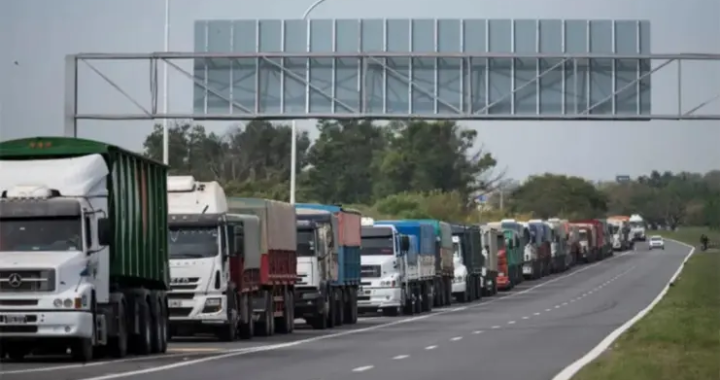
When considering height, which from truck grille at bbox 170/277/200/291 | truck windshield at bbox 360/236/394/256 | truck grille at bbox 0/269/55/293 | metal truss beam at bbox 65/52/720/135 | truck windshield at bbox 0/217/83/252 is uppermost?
metal truss beam at bbox 65/52/720/135

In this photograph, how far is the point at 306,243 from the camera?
4441 centimetres

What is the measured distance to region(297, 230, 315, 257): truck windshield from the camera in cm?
4419

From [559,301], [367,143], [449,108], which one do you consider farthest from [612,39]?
[367,143]

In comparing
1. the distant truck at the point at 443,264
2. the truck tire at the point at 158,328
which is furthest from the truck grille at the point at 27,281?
the distant truck at the point at 443,264

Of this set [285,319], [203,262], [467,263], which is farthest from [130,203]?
[467,263]

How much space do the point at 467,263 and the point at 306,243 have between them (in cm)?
2606

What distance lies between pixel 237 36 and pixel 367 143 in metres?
112

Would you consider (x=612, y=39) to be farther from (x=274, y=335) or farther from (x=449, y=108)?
(x=274, y=335)

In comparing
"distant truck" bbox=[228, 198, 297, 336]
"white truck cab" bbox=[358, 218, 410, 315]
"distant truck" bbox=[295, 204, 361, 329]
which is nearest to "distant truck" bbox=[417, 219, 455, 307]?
"white truck cab" bbox=[358, 218, 410, 315]

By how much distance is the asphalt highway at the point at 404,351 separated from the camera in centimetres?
2497

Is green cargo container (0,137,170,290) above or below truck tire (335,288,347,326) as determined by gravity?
above

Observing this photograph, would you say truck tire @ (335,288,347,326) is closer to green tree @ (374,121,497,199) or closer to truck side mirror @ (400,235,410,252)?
truck side mirror @ (400,235,410,252)

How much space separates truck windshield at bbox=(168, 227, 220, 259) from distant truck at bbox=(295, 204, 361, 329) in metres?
8.42

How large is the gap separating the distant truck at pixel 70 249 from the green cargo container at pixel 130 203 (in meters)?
0.02
